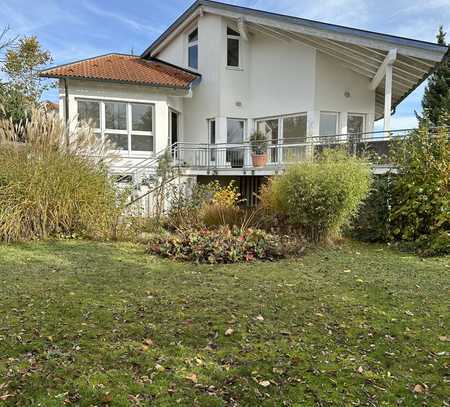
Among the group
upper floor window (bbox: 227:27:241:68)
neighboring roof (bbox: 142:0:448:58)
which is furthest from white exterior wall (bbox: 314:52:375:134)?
upper floor window (bbox: 227:27:241:68)

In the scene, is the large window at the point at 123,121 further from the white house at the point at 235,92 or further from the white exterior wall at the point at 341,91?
the white exterior wall at the point at 341,91

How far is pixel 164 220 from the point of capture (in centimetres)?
1073

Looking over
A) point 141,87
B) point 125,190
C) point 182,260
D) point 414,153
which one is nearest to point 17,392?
point 182,260

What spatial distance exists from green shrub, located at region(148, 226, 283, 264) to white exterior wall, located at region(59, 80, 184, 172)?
725 centimetres

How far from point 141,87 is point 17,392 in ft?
46.4

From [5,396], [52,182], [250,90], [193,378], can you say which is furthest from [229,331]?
[250,90]

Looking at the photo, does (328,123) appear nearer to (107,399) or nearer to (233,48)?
(233,48)

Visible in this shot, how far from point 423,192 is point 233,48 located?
438 inches

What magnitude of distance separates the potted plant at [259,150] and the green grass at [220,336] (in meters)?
8.14

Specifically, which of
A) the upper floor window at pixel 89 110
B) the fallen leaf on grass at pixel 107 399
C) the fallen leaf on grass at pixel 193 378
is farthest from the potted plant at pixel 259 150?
the fallen leaf on grass at pixel 107 399

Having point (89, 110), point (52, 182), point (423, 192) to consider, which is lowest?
point (423, 192)

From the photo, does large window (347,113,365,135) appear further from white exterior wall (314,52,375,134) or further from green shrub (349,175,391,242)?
green shrub (349,175,391,242)

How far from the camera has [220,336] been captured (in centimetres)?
410

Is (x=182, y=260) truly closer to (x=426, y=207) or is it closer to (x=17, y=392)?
(x=17, y=392)
